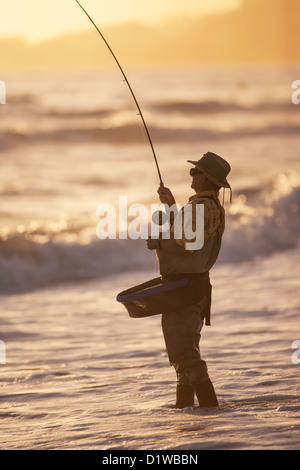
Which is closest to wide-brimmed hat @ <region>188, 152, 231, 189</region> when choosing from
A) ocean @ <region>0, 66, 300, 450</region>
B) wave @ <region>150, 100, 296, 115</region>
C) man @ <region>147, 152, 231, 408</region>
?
man @ <region>147, 152, 231, 408</region>

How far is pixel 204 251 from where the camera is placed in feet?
15.1

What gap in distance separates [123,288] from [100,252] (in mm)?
2385

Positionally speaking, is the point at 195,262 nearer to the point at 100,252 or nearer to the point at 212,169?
the point at 212,169

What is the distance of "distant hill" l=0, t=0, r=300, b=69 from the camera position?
55.0m

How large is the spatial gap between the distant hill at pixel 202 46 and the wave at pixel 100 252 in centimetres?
3764

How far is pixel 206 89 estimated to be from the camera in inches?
1702

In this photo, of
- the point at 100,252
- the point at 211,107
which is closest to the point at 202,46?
the point at 211,107

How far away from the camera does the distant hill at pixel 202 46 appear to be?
2167 inches

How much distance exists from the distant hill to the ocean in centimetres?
2446

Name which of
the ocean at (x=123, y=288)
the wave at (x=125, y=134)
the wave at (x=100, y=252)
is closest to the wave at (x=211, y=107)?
the ocean at (x=123, y=288)

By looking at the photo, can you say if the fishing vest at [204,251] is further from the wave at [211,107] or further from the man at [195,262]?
the wave at [211,107]

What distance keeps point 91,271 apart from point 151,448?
794cm

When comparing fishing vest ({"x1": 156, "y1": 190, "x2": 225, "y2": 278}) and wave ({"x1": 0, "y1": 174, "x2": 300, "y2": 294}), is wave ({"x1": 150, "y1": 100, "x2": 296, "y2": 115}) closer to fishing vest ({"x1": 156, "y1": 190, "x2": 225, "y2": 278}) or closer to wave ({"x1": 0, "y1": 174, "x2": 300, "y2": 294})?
wave ({"x1": 0, "y1": 174, "x2": 300, "y2": 294})
